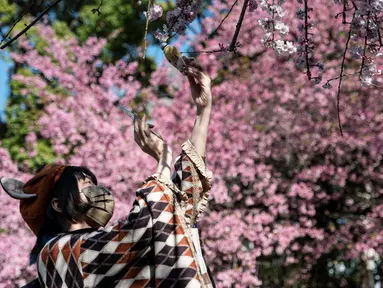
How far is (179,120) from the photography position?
876 cm

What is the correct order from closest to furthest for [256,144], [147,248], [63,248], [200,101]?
[147,248] → [63,248] → [200,101] → [256,144]

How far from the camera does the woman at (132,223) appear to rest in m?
1.97

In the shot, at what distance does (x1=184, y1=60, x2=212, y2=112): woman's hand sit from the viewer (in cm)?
217

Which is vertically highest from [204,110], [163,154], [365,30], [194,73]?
[365,30]

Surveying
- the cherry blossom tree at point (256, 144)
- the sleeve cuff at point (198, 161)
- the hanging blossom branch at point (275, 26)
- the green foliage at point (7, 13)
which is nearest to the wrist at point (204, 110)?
the sleeve cuff at point (198, 161)

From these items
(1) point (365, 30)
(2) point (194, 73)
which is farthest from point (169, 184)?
(1) point (365, 30)

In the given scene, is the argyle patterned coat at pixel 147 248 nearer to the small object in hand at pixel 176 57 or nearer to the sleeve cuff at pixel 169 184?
the sleeve cuff at pixel 169 184

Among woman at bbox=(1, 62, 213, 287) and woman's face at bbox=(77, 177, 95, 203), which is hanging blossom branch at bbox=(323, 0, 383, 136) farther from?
woman's face at bbox=(77, 177, 95, 203)

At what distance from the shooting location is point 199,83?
2.20 m

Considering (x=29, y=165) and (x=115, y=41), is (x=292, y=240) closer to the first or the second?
(x=29, y=165)

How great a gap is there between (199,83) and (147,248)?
2.03 feet

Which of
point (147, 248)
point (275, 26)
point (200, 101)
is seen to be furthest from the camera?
point (275, 26)

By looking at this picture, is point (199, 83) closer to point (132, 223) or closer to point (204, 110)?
point (204, 110)

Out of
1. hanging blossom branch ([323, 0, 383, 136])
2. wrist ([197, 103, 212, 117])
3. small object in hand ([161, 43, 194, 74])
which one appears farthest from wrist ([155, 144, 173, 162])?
hanging blossom branch ([323, 0, 383, 136])
